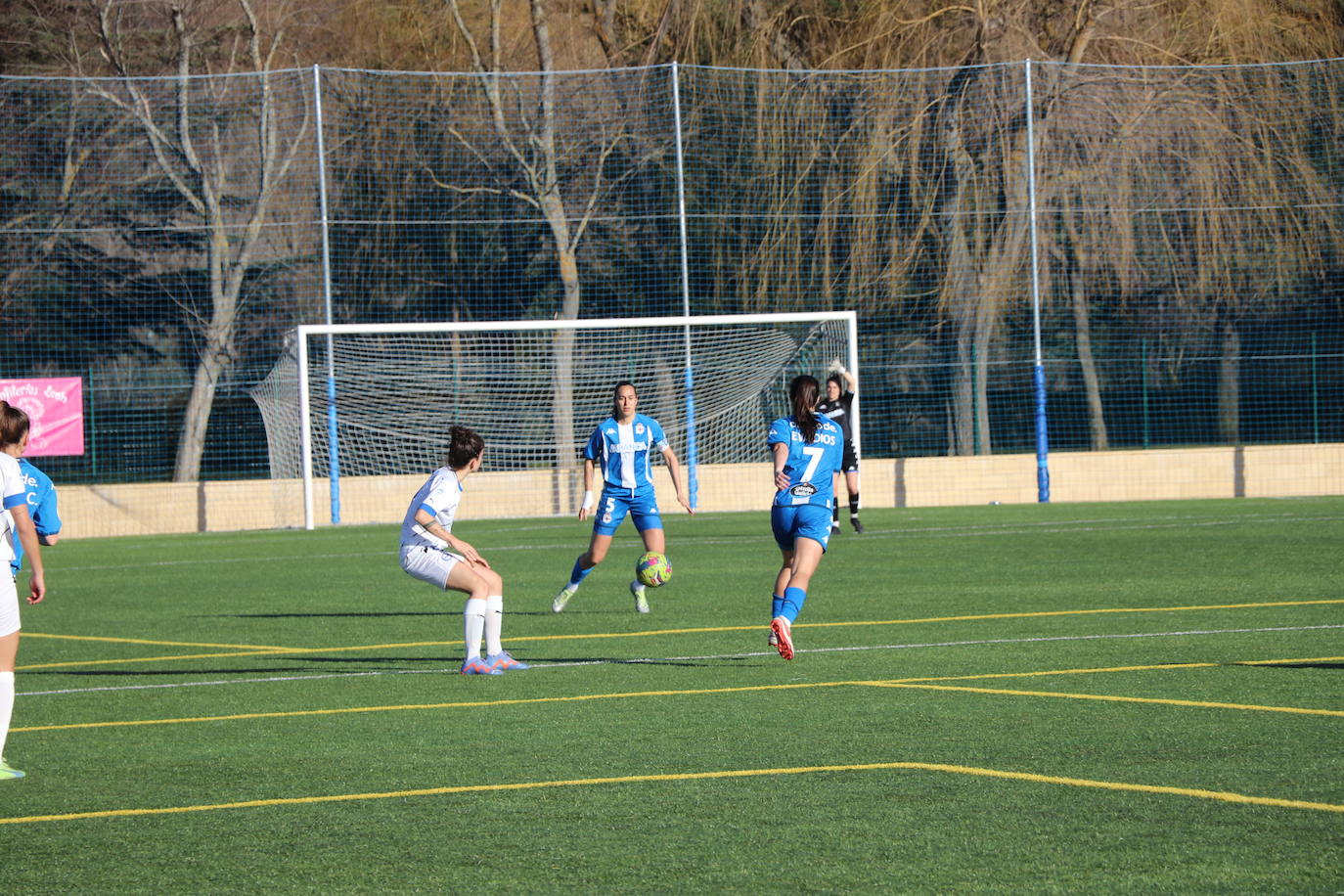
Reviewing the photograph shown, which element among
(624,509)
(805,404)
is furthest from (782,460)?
(624,509)

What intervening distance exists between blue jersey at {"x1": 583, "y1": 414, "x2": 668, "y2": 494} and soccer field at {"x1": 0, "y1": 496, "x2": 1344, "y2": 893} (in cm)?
101

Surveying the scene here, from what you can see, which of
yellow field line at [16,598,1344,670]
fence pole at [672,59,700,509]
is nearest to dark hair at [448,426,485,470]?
yellow field line at [16,598,1344,670]

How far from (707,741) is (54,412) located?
22.8 m

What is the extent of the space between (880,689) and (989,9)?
24.6m

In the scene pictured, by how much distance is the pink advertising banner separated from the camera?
28.1 meters

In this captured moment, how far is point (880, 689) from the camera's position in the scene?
371 inches

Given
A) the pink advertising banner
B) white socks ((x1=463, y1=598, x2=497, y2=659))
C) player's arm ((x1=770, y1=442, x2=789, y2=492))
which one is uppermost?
the pink advertising banner

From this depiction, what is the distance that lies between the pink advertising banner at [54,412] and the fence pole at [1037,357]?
15438mm

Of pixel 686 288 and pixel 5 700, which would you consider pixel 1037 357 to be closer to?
pixel 686 288

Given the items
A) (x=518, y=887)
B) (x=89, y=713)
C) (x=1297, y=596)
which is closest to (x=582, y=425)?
(x=1297, y=596)

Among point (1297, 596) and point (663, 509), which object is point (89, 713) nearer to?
point (1297, 596)

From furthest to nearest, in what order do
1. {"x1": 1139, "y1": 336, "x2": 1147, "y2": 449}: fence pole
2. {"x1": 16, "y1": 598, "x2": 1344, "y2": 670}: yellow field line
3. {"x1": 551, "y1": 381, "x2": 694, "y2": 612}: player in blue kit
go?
{"x1": 1139, "y1": 336, "x2": 1147, "y2": 449}: fence pole < {"x1": 551, "y1": 381, "x2": 694, "y2": 612}: player in blue kit < {"x1": 16, "y1": 598, "x2": 1344, "y2": 670}: yellow field line

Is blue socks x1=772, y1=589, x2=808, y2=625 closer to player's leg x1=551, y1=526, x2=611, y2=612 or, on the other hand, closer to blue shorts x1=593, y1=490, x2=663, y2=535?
player's leg x1=551, y1=526, x2=611, y2=612

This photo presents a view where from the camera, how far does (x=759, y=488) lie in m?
29.2
